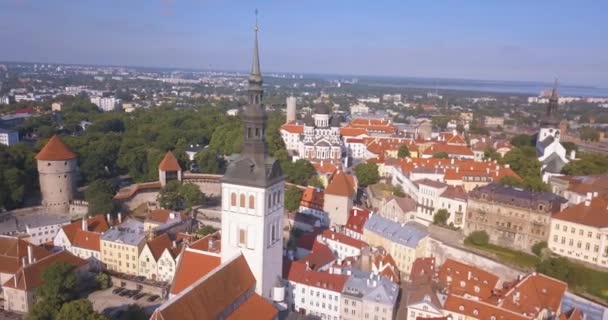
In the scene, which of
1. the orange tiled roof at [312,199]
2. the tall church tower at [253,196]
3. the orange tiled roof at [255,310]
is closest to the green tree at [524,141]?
the orange tiled roof at [312,199]

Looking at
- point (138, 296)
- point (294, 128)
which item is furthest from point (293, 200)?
point (294, 128)

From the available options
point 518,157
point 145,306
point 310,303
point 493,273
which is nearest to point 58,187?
point 145,306

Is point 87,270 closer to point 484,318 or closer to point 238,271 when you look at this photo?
point 238,271

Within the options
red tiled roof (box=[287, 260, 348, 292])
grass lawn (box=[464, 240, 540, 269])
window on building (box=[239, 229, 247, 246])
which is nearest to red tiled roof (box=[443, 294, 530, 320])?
red tiled roof (box=[287, 260, 348, 292])

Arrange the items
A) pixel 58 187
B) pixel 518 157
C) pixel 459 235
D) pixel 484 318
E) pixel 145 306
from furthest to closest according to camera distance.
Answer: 1. pixel 518 157
2. pixel 58 187
3. pixel 459 235
4. pixel 145 306
5. pixel 484 318

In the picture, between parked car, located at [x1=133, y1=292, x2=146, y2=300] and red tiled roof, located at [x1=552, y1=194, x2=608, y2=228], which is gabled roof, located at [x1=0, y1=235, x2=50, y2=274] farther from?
red tiled roof, located at [x1=552, y1=194, x2=608, y2=228]

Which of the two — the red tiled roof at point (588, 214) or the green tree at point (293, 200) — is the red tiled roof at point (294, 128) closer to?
the green tree at point (293, 200)
